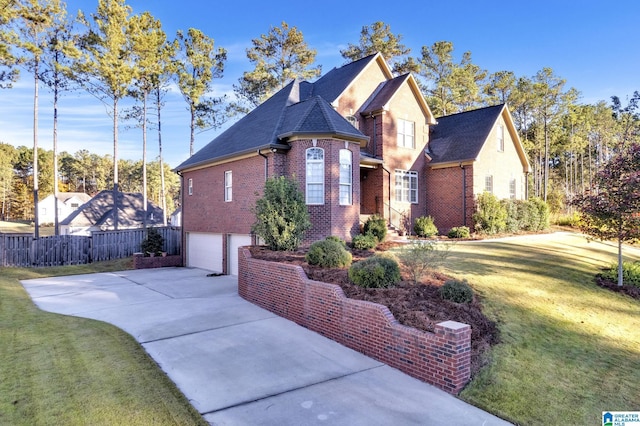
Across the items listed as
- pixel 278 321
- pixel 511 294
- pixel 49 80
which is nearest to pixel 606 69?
pixel 511 294

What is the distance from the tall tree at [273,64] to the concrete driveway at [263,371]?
24.6m

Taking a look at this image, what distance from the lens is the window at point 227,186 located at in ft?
52.8

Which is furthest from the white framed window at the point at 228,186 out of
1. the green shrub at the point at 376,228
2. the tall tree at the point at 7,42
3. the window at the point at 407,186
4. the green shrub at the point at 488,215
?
the tall tree at the point at 7,42

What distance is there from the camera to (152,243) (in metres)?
19.8

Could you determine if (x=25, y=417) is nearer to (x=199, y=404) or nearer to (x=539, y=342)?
(x=199, y=404)

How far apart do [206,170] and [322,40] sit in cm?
1912

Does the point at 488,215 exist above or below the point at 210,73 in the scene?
below

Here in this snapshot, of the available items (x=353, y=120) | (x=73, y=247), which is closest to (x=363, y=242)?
(x=353, y=120)

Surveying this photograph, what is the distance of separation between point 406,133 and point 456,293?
45.8ft

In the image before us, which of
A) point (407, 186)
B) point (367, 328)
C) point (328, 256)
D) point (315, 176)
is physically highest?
point (407, 186)

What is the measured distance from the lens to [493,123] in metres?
20.5

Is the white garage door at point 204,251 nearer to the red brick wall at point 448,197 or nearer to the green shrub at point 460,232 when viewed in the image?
the green shrub at point 460,232
